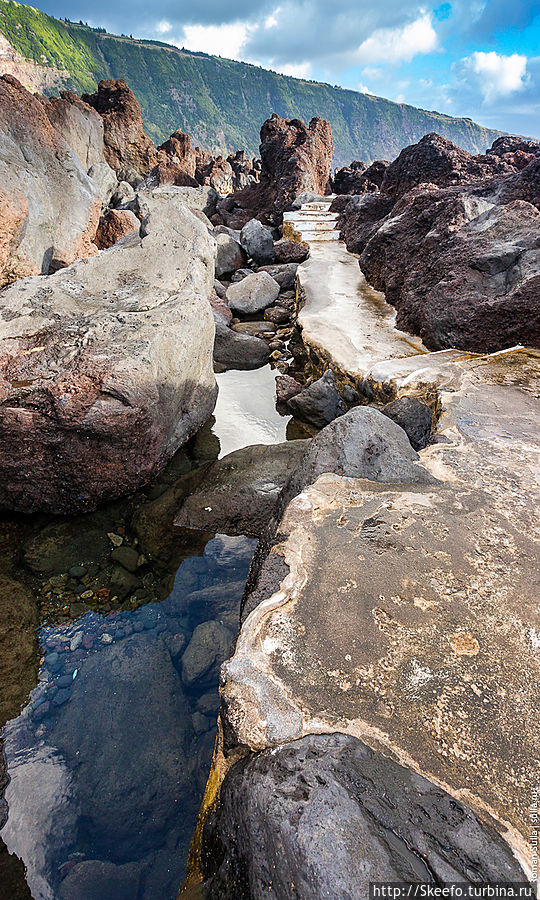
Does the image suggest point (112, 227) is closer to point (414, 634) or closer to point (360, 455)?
point (360, 455)

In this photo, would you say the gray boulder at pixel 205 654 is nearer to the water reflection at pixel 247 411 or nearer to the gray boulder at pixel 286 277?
the water reflection at pixel 247 411

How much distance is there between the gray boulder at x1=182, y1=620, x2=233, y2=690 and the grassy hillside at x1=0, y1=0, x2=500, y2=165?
243 ft

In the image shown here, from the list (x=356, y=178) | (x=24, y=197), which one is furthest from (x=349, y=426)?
(x=356, y=178)

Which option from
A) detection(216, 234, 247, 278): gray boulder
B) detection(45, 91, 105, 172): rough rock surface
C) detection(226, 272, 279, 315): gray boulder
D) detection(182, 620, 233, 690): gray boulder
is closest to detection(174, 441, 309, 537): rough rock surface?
detection(182, 620, 233, 690): gray boulder

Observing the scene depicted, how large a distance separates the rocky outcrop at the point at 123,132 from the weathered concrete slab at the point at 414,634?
2504 cm

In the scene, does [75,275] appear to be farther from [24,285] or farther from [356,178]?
[356,178]

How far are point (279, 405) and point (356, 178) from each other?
18313mm

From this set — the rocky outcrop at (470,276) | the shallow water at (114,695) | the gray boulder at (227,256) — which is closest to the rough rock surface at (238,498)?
the shallow water at (114,695)

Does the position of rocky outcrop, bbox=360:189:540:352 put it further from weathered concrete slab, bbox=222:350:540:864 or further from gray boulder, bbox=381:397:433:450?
weathered concrete slab, bbox=222:350:540:864

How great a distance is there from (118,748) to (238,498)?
1.88 m

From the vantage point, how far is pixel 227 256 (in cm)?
1103

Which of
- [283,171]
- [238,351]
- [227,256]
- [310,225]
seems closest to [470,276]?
[238,351]

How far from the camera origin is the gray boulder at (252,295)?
28.0 feet

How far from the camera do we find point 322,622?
175 centimetres
